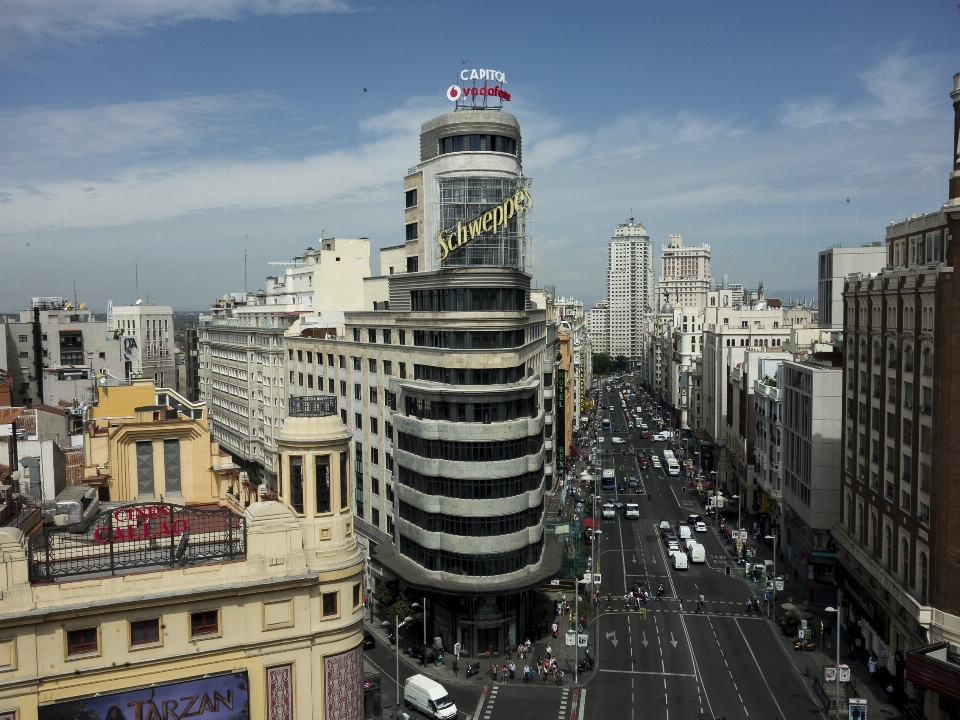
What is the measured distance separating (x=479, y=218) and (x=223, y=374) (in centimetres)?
7056

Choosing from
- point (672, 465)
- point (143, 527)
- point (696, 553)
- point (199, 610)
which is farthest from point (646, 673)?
point (672, 465)

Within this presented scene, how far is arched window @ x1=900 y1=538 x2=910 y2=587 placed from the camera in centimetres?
5258

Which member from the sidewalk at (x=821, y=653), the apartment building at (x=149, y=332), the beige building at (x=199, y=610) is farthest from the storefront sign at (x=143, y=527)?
the apartment building at (x=149, y=332)

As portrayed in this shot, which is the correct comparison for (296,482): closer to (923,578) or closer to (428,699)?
(428,699)

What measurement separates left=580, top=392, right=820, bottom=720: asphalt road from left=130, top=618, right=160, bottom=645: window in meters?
31.3

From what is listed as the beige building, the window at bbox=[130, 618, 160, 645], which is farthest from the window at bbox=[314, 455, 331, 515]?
the window at bbox=[130, 618, 160, 645]

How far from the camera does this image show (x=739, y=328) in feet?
433

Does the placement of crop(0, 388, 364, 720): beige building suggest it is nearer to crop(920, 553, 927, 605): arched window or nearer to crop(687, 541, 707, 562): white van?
crop(920, 553, 927, 605): arched window

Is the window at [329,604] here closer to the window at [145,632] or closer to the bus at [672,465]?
the window at [145,632]

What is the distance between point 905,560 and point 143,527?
150 ft

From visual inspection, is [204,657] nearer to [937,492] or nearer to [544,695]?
[544,695]

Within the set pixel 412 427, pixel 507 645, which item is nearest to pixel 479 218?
pixel 412 427

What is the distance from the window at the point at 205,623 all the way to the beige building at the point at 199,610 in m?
0.05

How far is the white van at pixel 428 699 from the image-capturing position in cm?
5066
